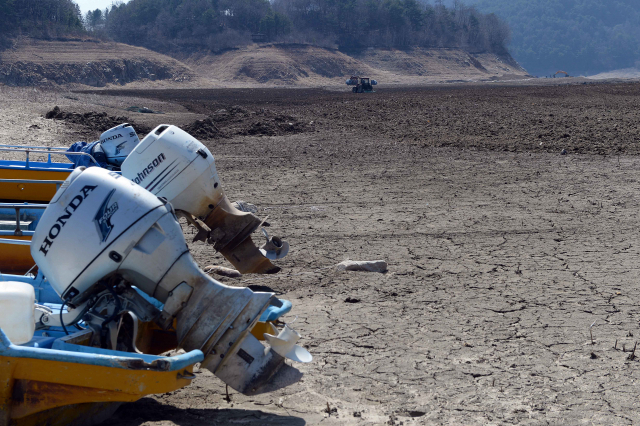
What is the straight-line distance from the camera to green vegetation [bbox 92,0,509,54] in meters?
109

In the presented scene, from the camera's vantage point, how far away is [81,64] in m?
69.2

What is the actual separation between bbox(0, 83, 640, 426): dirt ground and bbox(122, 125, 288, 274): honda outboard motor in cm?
82

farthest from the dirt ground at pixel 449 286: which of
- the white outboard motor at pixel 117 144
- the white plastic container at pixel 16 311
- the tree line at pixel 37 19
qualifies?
the tree line at pixel 37 19

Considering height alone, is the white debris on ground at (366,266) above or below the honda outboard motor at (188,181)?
below

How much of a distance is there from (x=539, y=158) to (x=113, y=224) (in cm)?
1142

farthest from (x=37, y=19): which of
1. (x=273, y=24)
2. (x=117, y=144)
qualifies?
(x=117, y=144)

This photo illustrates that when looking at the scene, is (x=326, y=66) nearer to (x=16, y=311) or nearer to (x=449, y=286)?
(x=449, y=286)

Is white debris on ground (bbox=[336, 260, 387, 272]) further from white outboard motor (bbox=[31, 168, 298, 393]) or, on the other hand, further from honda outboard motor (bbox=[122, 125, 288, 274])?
white outboard motor (bbox=[31, 168, 298, 393])

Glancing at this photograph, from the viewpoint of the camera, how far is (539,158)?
13.6 metres

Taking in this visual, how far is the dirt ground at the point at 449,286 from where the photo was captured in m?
4.10

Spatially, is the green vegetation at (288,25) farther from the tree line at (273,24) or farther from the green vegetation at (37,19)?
the green vegetation at (37,19)

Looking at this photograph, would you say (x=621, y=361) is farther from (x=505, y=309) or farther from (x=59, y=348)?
(x=59, y=348)

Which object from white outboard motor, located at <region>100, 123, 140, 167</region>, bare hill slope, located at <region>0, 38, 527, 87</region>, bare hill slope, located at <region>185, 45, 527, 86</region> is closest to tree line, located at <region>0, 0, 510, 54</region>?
bare hill slope, located at <region>185, 45, 527, 86</region>

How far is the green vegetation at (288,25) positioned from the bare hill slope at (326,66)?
265 inches
